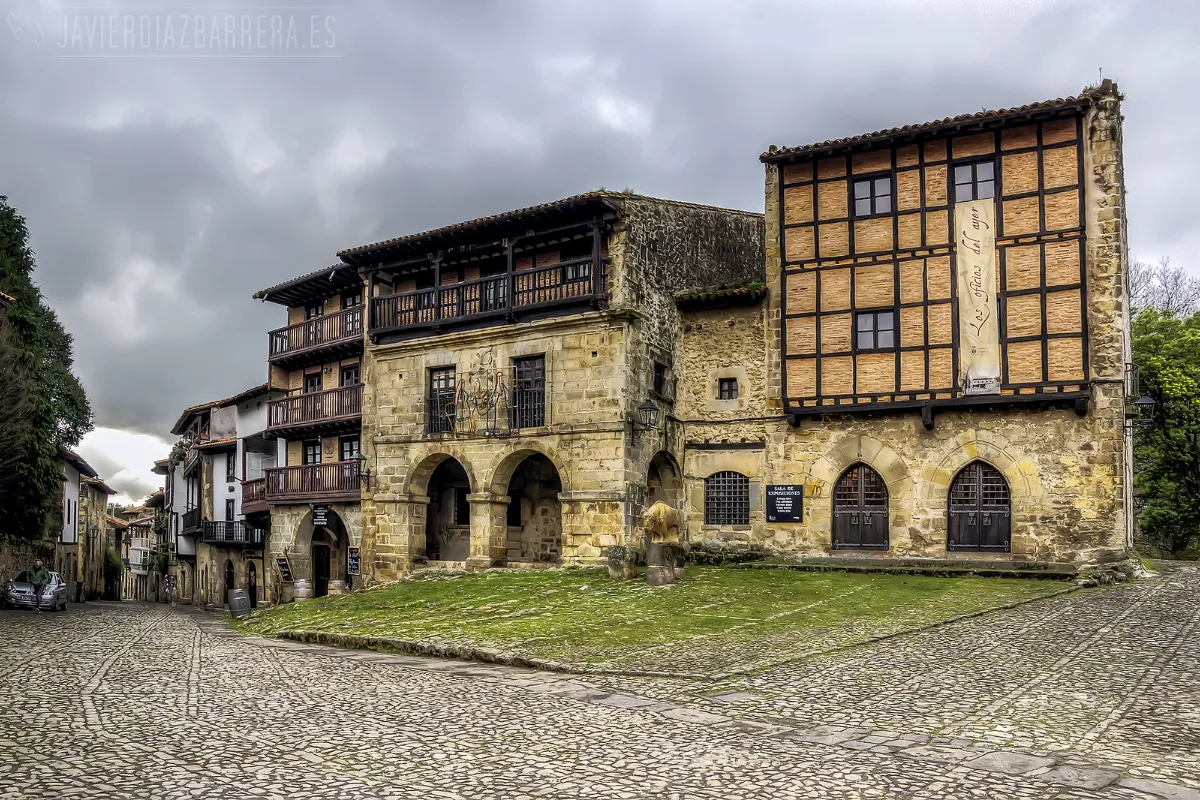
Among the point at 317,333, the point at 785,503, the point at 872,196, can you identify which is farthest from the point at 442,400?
the point at 872,196

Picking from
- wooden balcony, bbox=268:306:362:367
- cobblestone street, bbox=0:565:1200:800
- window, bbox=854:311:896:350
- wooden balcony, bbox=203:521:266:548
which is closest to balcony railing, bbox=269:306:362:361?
wooden balcony, bbox=268:306:362:367

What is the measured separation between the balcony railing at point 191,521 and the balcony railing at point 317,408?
11.7 m

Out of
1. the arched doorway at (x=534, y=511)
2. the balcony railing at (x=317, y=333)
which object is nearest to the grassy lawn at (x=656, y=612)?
the arched doorway at (x=534, y=511)

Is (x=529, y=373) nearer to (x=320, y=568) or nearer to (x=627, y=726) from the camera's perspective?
(x=320, y=568)

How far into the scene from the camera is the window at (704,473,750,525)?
26609 mm

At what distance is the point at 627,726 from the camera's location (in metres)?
9.09

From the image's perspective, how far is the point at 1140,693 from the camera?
10.4m

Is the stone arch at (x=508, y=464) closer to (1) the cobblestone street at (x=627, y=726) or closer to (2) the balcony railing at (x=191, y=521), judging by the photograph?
(1) the cobblestone street at (x=627, y=726)

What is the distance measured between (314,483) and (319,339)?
5151 mm

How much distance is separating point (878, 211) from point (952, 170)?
1912 mm

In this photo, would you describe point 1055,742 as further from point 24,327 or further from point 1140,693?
point 24,327

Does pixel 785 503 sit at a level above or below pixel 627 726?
above

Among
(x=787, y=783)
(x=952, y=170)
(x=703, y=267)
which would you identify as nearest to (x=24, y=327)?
(x=703, y=267)

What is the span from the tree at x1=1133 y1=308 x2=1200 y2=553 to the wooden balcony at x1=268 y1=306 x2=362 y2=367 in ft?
84.2
